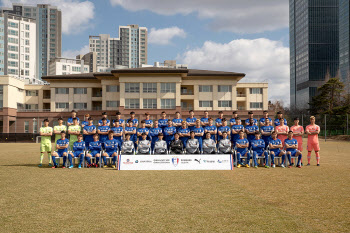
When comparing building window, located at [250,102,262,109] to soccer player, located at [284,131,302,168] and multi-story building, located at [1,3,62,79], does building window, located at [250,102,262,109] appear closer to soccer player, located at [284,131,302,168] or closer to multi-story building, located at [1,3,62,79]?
soccer player, located at [284,131,302,168]

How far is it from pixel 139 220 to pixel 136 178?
4623mm

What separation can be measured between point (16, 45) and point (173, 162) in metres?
101

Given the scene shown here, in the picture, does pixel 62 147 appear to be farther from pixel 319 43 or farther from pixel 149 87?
pixel 319 43

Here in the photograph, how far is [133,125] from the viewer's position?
14.8 metres

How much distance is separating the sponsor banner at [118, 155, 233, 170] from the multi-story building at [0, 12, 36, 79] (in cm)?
9450

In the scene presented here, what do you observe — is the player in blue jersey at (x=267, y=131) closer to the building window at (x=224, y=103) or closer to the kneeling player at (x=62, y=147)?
the kneeling player at (x=62, y=147)

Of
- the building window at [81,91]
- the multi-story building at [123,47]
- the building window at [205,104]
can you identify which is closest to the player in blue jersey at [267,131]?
the building window at [205,104]

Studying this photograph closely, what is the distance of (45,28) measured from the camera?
134875 millimetres

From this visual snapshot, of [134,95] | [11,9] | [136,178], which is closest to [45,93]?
[134,95]

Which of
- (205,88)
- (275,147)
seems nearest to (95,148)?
(275,147)

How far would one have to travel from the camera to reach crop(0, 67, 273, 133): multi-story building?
51.4 metres

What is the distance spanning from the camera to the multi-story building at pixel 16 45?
314 feet

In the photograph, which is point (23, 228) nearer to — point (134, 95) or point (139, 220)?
point (139, 220)

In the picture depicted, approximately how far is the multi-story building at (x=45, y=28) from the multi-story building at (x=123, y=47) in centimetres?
2203
